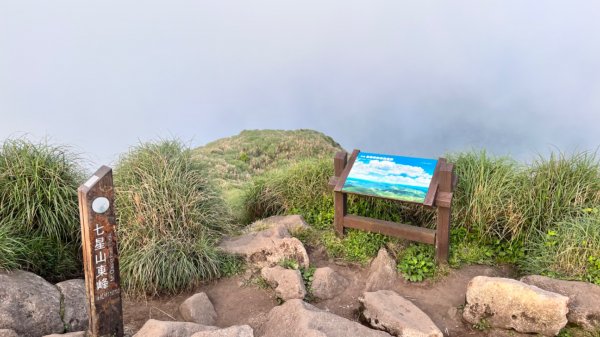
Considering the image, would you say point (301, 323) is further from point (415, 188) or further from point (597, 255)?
point (597, 255)

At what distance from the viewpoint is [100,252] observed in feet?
14.4

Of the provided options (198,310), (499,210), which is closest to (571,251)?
(499,210)

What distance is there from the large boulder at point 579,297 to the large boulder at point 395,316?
4.61ft

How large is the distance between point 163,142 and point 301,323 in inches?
169

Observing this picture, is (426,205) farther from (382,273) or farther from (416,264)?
→ (382,273)

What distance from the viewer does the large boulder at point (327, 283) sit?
5570 millimetres

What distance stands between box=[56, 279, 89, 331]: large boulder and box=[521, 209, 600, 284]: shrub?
5407mm

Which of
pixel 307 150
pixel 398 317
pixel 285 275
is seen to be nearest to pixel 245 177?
pixel 307 150

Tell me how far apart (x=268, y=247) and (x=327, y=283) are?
1.03m

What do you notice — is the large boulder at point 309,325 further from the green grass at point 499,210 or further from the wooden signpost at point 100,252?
the green grass at point 499,210

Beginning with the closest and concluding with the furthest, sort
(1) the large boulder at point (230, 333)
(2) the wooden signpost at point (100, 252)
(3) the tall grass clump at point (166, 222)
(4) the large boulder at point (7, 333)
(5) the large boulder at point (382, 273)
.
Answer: (1) the large boulder at point (230, 333), (2) the wooden signpost at point (100, 252), (4) the large boulder at point (7, 333), (5) the large boulder at point (382, 273), (3) the tall grass clump at point (166, 222)

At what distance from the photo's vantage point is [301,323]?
423 cm

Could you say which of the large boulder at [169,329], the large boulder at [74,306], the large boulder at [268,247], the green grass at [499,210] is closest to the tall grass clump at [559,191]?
the green grass at [499,210]

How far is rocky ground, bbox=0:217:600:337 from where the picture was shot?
14.7ft
